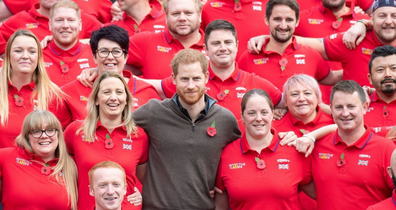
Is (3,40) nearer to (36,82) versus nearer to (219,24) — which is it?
(36,82)

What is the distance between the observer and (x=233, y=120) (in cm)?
838

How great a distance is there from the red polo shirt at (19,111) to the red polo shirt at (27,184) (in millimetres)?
451

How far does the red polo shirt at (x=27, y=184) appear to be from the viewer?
8.10 meters

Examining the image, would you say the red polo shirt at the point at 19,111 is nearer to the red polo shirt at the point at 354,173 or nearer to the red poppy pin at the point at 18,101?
the red poppy pin at the point at 18,101

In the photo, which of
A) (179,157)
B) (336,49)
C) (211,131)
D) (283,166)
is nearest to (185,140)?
(179,157)

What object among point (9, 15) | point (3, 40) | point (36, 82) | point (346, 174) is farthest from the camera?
point (9, 15)

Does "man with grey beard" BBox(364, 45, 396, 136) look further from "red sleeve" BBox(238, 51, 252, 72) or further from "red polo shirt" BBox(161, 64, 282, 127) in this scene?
"red sleeve" BBox(238, 51, 252, 72)

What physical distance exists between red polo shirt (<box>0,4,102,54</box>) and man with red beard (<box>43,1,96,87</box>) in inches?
36.8

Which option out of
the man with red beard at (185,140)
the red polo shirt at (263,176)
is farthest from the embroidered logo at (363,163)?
the man with red beard at (185,140)

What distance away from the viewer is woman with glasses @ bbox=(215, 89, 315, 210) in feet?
26.5

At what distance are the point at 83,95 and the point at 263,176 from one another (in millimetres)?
2241

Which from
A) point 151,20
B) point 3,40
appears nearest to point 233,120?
point 151,20

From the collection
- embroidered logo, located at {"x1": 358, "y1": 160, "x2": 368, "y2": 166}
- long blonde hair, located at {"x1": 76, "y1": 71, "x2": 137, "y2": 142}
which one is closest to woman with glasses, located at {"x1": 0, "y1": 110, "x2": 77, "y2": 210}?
long blonde hair, located at {"x1": 76, "y1": 71, "x2": 137, "y2": 142}

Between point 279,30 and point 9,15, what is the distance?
4.17m
